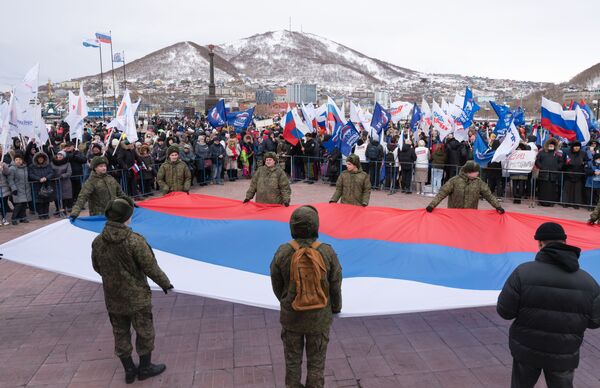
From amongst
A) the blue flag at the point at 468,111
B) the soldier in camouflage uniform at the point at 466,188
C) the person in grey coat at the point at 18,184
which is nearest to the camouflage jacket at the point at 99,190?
the person in grey coat at the point at 18,184

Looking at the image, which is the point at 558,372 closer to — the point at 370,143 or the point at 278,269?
the point at 278,269

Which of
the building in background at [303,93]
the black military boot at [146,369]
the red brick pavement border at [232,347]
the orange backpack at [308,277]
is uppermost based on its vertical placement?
the building in background at [303,93]

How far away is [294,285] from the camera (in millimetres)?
3812

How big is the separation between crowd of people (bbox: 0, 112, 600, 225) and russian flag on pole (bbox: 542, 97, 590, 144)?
0.90ft

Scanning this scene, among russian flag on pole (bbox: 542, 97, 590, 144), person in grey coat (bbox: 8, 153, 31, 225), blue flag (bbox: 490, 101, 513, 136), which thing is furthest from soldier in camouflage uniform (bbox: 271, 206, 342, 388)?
blue flag (bbox: 490, 101, 513, 136)

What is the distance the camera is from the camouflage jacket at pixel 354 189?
8.12 metres

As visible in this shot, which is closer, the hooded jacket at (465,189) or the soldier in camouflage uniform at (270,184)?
the hooded jacket at (465,189)

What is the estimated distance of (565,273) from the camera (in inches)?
138

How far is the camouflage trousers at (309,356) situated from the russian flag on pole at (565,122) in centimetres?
1089

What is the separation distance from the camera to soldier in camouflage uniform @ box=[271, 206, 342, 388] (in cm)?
384

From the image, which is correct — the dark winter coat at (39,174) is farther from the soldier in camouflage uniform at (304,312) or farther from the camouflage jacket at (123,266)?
the soldier in camouflage uniform at (304,312)

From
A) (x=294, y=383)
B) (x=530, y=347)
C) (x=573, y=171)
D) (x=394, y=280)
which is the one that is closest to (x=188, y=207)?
(x=394, y=280)

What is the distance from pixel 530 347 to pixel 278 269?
1.96m

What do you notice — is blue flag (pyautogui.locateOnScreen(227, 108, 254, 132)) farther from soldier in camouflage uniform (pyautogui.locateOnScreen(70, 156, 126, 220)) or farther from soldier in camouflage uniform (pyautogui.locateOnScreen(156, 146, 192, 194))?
soldier in camouflage uniform (pyautogui.locateOnScreen(70, 156, 126, 220))
